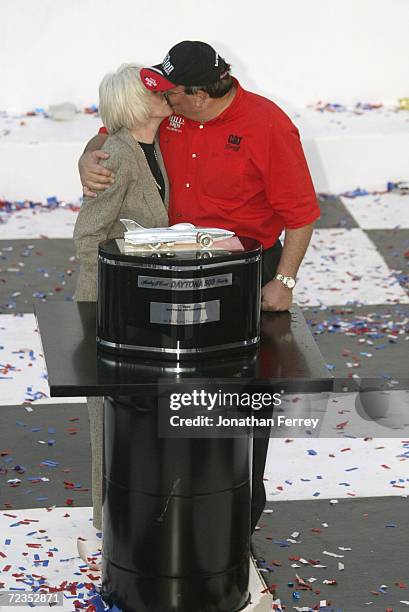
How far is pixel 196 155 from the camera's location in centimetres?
299

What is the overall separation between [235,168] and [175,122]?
0.59ft

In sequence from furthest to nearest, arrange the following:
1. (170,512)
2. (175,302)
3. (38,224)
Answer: (38,224) < (170,512) < (175,302)

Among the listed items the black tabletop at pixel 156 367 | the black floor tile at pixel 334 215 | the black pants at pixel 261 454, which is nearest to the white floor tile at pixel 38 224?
the black floor tile at pixel 334 215

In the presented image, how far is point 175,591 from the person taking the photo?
2.67 meters

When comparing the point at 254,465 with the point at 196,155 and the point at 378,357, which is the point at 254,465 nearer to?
the point at 196,155

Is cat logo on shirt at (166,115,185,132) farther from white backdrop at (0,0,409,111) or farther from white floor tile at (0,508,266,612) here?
white backdrop at (0,0,409,111)

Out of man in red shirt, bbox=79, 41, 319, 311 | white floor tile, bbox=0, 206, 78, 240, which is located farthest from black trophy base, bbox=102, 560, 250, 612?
white floor tile, bbox=0, 206, 78, 240

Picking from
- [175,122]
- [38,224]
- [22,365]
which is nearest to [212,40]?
[38,224]

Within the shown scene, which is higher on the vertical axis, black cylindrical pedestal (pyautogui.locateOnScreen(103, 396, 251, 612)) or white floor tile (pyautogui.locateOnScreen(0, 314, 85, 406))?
black cylindrical pedestal (pyautogui.locateOnScreen(103, 396, 251, 612))

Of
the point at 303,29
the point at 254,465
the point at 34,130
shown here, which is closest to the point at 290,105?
the point at 303,29

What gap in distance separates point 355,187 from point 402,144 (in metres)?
0.30

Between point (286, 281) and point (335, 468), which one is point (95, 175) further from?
point (335, 468)

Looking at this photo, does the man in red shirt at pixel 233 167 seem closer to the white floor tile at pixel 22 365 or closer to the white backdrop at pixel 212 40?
the white floor tile at pixel 22 365

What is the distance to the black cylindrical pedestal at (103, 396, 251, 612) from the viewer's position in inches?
102
